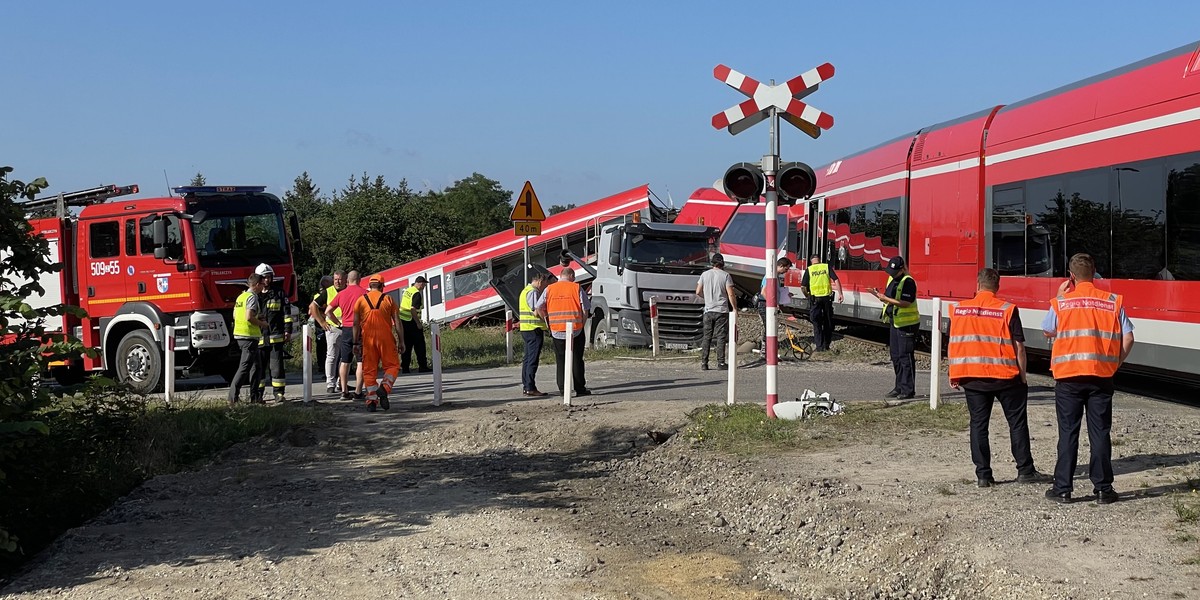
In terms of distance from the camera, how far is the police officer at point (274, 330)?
1479 centimetres

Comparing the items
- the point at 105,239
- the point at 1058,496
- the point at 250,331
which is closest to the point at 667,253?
the point at 250,331

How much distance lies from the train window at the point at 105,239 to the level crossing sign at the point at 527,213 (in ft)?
19.5

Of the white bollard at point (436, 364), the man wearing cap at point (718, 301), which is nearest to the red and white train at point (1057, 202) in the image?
the man wearing cap at point (718, 301)

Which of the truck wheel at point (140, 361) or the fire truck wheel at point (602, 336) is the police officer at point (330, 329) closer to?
the truck wheel at point (140, 361)

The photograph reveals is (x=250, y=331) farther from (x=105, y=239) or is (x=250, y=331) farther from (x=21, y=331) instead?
(x=21, y=331)

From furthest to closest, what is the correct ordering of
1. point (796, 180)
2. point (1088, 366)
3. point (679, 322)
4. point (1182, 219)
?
point (679, 322)
point (1182, 219)
point (796, 180)
point (1088, 366)

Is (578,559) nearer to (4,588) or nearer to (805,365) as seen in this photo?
(4,588)

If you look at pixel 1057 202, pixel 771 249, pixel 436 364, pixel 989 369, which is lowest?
pixel 436 364

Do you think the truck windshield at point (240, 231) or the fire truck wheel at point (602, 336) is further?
the fire truck wheel at point (602, 336)

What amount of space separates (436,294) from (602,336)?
1017cm

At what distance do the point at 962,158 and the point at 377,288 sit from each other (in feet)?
28.1

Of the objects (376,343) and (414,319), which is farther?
(414,319)

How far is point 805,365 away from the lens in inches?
727

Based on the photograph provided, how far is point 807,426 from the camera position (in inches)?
448
